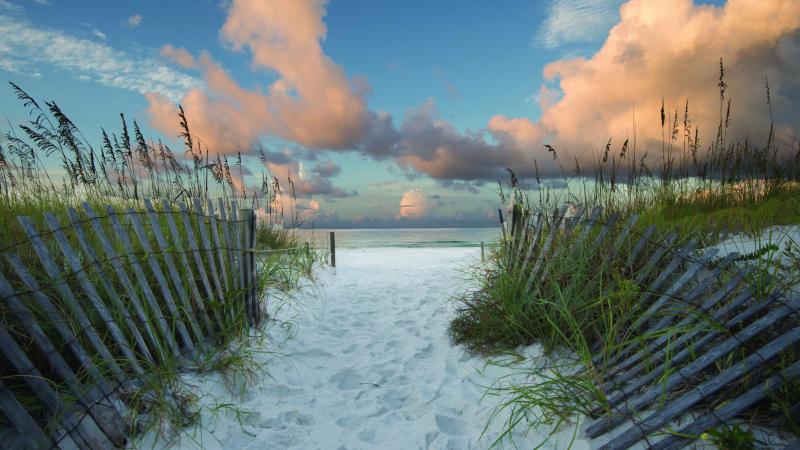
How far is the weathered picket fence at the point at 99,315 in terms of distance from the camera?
7.32ft

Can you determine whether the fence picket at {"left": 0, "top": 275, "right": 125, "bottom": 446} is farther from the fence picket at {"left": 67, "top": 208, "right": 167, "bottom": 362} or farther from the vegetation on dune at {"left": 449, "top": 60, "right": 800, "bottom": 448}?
the vegetation on dune at {"left": 449, "top": 60, "right": 800, "bottom": 448}

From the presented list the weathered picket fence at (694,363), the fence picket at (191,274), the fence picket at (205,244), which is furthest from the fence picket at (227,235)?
the weathered picket fence at (694,363)

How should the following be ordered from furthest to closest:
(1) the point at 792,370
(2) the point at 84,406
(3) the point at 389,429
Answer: (3) the point at 389,429
(2) the point at 84,406
(1) the point at 792,370

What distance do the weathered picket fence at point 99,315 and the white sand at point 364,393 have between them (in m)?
0.37

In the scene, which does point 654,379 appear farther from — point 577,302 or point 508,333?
point 508,333

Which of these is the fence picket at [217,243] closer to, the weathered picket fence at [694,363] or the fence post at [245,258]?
the fence post at [245,258]

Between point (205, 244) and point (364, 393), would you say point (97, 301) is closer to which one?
point (205, 244)

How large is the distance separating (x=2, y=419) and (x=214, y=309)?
1.68 meters

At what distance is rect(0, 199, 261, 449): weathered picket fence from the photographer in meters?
2.23

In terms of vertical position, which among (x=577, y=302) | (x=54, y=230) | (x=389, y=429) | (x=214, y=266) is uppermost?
(x=54, y=230)

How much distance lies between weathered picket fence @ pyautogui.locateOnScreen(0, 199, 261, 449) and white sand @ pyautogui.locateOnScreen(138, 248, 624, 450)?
1.22 feet

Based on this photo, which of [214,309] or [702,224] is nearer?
[214,309]

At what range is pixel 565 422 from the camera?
261 centimetres

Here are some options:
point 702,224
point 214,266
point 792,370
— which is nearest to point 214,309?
point 214,266
